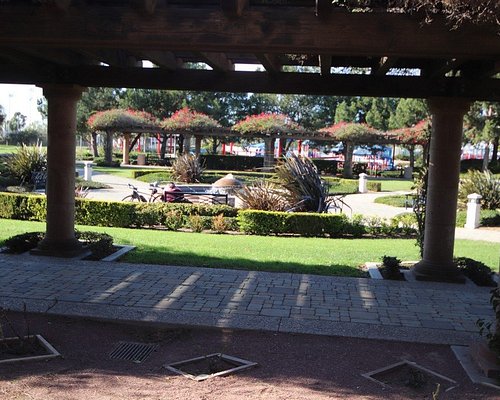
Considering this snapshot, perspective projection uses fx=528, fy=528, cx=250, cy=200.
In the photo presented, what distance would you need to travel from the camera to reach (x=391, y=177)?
41094 mm

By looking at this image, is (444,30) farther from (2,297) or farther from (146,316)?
(2,297)

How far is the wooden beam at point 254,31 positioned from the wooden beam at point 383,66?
1.87 meters

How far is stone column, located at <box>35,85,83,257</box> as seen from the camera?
27.3 ft

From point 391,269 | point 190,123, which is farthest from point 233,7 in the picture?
point 190,123

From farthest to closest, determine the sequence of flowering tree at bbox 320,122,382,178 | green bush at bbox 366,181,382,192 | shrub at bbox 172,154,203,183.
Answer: flowering tree at bbox 320,122,382,178 < green bush at bbox 366,181,382,192 < shrub at bbox 172,154,203,183

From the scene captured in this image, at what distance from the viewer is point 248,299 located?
6367 mm

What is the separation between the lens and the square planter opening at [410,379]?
393 cm

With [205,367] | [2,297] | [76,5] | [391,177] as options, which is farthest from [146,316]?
[391,177]

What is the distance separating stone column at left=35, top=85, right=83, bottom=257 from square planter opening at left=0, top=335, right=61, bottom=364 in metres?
3.91

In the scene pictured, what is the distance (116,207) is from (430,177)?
326 inches

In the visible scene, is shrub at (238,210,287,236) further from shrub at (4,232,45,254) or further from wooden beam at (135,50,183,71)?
wooden beam at (135,50,183,71)

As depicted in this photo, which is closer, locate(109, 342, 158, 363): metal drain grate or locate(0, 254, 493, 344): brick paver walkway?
locate(109, 342, 158, 363): metal drain grate

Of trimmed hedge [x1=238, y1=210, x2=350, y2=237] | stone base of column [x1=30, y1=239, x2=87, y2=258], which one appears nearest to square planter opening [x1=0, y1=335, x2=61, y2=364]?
stone base of column [x1=30, y1=239, x2=87, y2=258]

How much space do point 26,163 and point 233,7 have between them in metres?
19.1
